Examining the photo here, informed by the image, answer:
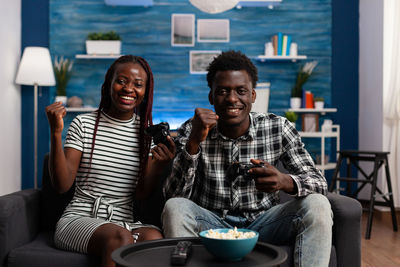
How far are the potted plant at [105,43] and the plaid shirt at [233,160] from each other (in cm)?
296

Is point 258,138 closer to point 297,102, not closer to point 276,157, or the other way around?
point 276,157

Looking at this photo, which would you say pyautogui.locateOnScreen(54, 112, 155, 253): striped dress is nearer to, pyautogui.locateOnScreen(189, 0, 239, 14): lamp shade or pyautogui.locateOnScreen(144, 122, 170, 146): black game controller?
pyautogui.locateOnScreen(144, 122, 170, 146): black game controller

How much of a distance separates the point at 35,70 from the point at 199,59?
169 cm

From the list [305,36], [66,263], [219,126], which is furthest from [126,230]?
[305,36]

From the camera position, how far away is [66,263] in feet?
5.20

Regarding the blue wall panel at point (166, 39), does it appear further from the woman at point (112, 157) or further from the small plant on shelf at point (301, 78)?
the woman at point (112, 157)

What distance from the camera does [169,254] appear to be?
1.21 meters

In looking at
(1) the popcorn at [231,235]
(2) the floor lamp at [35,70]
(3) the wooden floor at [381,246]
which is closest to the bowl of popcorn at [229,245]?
(1) the popcorn at [231,235]

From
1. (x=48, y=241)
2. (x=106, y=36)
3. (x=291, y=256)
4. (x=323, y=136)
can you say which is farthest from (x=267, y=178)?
(x=106, y=36)

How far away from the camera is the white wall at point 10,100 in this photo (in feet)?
14.1

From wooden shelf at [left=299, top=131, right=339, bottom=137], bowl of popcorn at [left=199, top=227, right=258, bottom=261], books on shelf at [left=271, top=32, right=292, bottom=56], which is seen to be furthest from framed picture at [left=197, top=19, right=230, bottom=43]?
bowl of popcorn at [left=199, top=227, right=258, bottom=261]

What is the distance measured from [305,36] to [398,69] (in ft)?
3.59

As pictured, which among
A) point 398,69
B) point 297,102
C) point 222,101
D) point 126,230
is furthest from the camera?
point 297,102

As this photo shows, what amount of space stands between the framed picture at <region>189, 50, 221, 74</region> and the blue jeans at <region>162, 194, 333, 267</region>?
3258 millimetres
